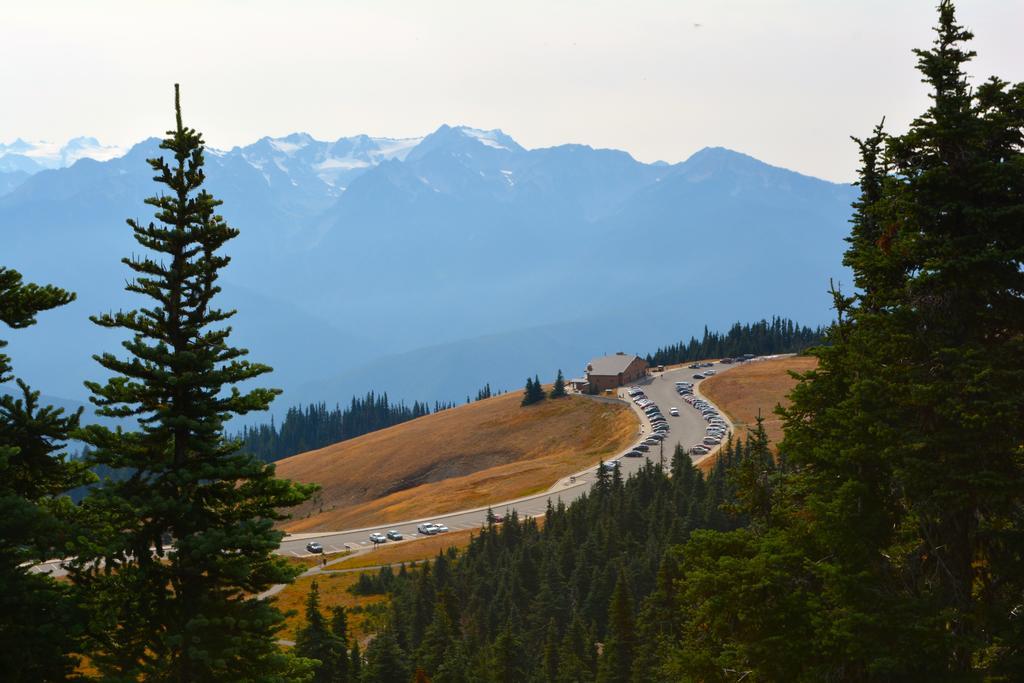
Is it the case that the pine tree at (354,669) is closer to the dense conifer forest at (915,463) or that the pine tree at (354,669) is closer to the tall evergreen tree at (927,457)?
the dense conifer forest at (915,463)

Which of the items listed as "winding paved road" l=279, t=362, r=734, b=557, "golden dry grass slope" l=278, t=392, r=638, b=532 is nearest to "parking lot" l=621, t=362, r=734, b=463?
"winding paved road" l=279, t=362, r=734, b=557

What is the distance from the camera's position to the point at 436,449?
189500mm

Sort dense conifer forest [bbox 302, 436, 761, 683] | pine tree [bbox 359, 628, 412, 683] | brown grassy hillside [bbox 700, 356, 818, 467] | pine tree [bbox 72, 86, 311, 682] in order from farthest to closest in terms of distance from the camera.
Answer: brown grassy hillside [bbox 700, 356, 818, 467] < dense conifer forest [bbox 302, 436, 761, 683] < pine tree [bbox 359, 628, 412, 683] < pine tree [bbox 72, 86, 311, 682]

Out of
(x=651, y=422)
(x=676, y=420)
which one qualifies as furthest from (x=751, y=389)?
(x=651, y=422)

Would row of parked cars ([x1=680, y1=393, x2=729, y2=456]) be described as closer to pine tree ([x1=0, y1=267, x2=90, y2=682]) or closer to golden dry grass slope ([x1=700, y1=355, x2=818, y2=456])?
golden dry grass slope ([x1=700, y1=355, x2=818, y2=456])

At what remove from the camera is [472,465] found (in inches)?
6973

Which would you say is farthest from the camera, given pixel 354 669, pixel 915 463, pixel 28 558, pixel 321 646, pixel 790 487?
pixel 354 669

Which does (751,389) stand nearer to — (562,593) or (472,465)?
(472,465)

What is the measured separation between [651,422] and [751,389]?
31.3 metres

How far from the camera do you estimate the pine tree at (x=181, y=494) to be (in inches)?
541

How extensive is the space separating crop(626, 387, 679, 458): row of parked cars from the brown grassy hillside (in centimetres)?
1416

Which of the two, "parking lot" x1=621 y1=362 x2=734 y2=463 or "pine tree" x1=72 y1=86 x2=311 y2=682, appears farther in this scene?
"parking lot" x1=621 y1=362 x2=734 y2=463

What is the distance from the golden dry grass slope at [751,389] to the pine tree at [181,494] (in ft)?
468

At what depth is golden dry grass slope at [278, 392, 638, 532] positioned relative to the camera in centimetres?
14438
